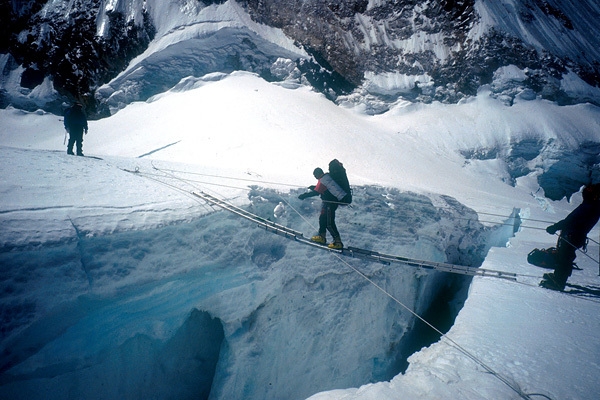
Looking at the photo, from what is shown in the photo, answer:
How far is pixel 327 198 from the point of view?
4.38m

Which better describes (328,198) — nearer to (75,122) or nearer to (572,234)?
(572,234)

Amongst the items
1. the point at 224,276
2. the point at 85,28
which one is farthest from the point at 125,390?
the point at 85,28

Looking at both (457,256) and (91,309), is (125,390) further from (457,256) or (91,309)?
(457,256)

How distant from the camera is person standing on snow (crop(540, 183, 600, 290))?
3.73 meters

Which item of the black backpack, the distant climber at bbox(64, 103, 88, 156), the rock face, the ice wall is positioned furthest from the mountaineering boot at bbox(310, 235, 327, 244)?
the rock face

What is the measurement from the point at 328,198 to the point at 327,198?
2 cm

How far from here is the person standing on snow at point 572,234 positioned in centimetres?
373

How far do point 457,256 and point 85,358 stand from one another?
717 centimetres

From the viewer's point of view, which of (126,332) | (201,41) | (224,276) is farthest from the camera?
(201,41)

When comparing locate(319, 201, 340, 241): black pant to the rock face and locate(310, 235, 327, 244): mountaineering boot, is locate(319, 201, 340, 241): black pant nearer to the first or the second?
locate(310, 235, 327, 244): mountaineering boot

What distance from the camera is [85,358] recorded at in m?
2.66

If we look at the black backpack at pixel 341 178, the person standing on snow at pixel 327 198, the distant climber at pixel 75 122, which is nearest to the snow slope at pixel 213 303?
the person standing on snow at pixel 327 198

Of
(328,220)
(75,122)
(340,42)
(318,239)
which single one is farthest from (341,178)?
(340,42)

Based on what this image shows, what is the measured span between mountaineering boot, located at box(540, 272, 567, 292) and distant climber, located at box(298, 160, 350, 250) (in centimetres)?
289
